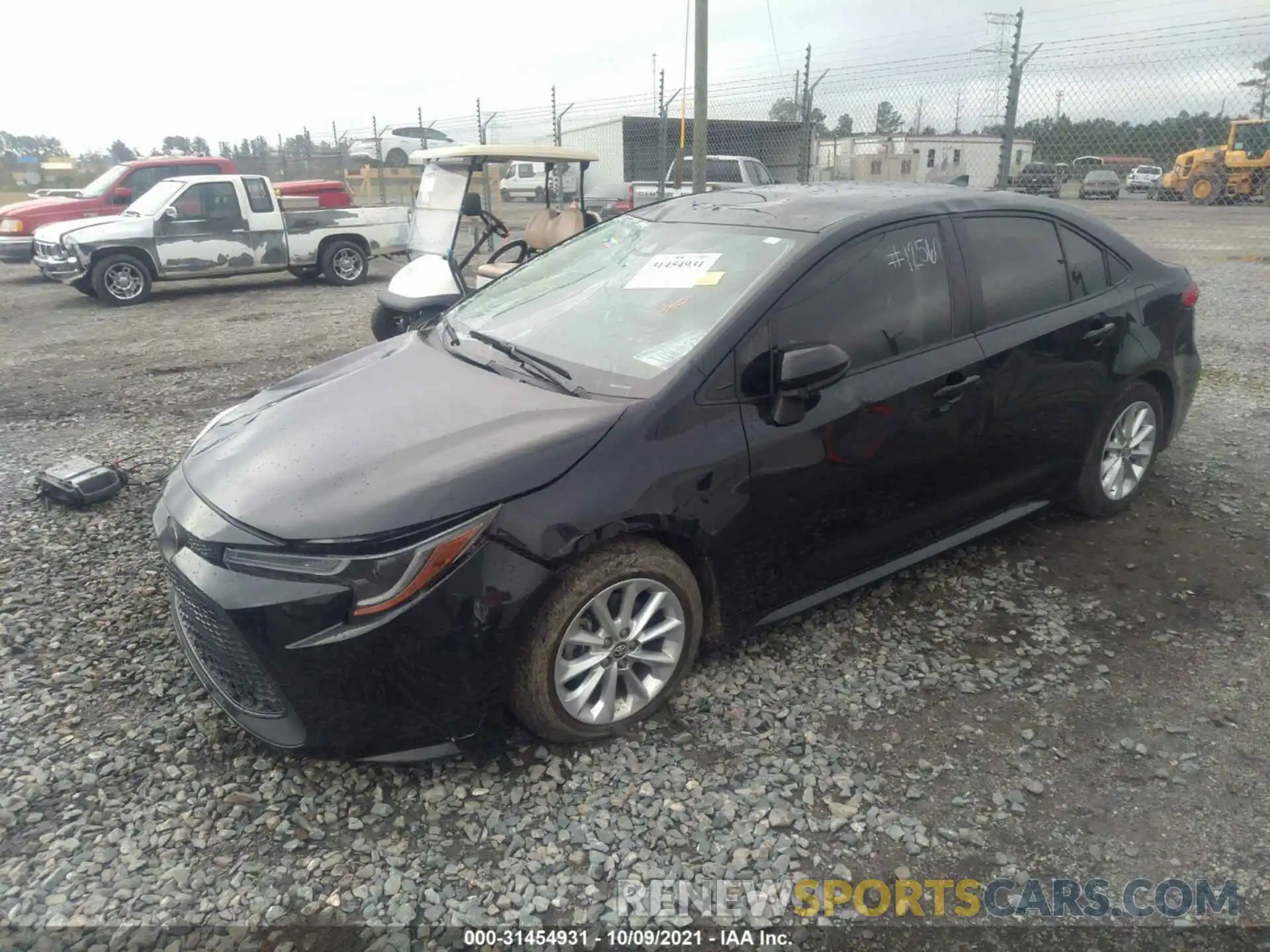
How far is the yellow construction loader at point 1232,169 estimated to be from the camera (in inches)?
994

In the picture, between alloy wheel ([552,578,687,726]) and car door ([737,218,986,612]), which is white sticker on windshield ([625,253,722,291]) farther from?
alloy wheel ([552,578,687,726])

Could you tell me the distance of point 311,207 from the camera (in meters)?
14.1

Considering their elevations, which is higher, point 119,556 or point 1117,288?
point 1117,288

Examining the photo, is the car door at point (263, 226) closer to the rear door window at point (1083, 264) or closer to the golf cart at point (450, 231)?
the golf cart at point (450, 231)

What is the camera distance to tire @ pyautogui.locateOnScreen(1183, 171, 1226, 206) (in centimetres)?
2530

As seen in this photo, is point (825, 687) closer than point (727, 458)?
No

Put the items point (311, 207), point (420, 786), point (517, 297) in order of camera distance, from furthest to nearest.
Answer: point (311, 207) < point (517, 297) < point (420, 786)

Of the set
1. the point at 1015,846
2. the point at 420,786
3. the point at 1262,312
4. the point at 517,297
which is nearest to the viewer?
the point at 1015,846

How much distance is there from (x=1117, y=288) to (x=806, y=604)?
223 cm

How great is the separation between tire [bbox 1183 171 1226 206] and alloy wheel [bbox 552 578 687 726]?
29.6 meters

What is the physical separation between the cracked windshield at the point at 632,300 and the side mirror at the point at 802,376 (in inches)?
12.1

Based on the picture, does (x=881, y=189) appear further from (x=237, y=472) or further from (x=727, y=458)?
(x=237, y=472)

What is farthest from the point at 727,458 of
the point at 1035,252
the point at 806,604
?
the point at 1035,252

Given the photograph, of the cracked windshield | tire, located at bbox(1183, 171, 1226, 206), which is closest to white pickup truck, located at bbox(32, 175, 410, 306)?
the cracked windshield
